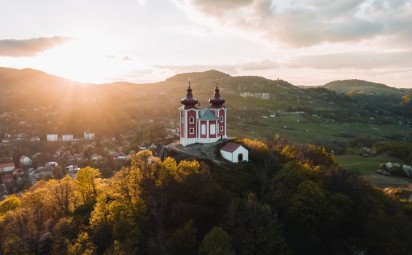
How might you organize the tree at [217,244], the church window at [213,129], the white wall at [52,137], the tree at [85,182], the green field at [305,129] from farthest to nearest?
the white wall at [52,137]
the green field at [305,129]
the church window at [213,129]
the tree at [85,182]
the tree at [217,244]

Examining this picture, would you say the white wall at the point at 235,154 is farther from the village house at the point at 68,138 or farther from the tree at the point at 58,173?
the village house at the point at 68,138

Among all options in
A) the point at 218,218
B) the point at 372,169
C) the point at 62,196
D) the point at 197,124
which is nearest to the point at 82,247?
the point at 218,218

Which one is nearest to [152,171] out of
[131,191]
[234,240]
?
[131,191]

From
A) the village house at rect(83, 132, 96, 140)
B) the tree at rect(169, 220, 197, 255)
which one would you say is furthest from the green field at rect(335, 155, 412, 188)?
the village house at rect(83, 132, 96, 140)

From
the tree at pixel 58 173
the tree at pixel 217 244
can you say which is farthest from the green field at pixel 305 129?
the tree at pixel 217 244

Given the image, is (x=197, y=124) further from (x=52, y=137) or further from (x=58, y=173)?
(x=52, y=137)

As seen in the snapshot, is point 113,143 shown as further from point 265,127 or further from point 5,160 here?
point 265,127
